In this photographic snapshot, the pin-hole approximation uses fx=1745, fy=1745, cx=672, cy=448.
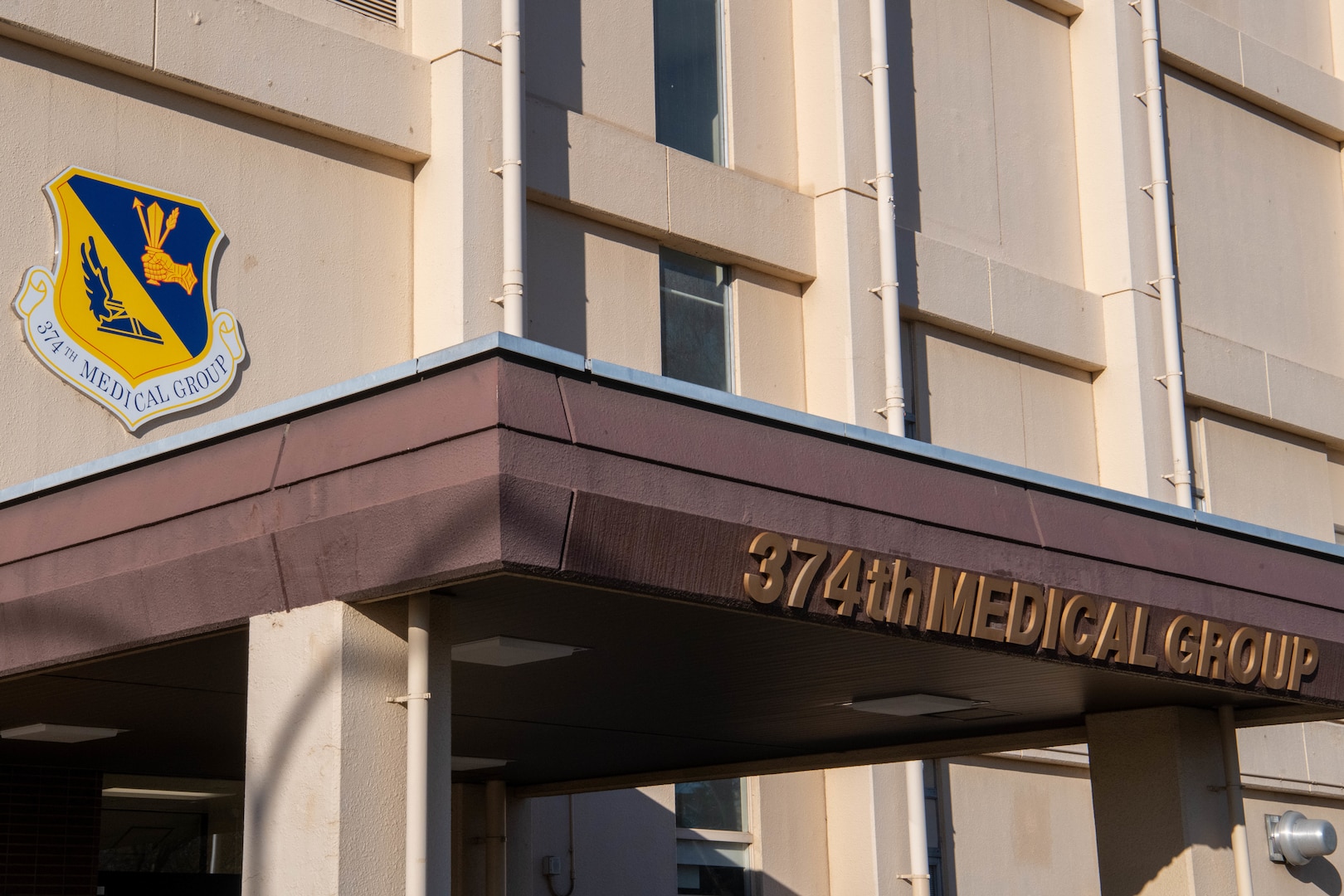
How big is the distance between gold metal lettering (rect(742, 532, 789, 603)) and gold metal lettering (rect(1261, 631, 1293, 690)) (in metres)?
3.51

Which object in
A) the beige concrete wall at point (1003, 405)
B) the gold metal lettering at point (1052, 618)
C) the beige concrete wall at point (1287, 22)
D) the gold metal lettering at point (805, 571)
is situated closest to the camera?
the gold metal lettering at point (805, 571)

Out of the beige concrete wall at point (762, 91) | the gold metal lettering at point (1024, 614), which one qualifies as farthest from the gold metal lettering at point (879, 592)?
the beige concrete wall at point (762, 91)

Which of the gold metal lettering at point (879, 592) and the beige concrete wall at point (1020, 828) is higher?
the gold metal lettering at point (879, 592)

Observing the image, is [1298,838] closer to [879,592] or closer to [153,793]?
[153,793]

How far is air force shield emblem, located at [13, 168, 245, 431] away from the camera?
452 inches

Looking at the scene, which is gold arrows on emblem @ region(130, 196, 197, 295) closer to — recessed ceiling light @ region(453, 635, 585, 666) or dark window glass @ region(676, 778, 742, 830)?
recessed ceiling light @ region(453, 635, 585, 666)

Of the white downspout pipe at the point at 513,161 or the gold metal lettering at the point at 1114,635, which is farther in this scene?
the white downspout pipe at the point at 513,161

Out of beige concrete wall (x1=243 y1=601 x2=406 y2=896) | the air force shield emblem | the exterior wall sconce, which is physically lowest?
the exterior wall sconce

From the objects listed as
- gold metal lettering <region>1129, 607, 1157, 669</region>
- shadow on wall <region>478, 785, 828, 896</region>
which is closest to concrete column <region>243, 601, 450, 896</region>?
gold metal lettering <region>1129, 607, 1157, 669</region>

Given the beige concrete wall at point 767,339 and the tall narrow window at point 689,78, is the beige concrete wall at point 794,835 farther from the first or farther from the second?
the tall narrow window at point 689,78

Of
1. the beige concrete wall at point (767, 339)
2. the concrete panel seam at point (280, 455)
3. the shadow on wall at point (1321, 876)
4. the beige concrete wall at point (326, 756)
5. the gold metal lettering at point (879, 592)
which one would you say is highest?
the beige concrete wall at point (767, 339)

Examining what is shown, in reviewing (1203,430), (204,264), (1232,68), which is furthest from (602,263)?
(1232,68)

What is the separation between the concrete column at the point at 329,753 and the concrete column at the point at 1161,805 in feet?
16.0

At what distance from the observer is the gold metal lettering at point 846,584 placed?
7.26m
